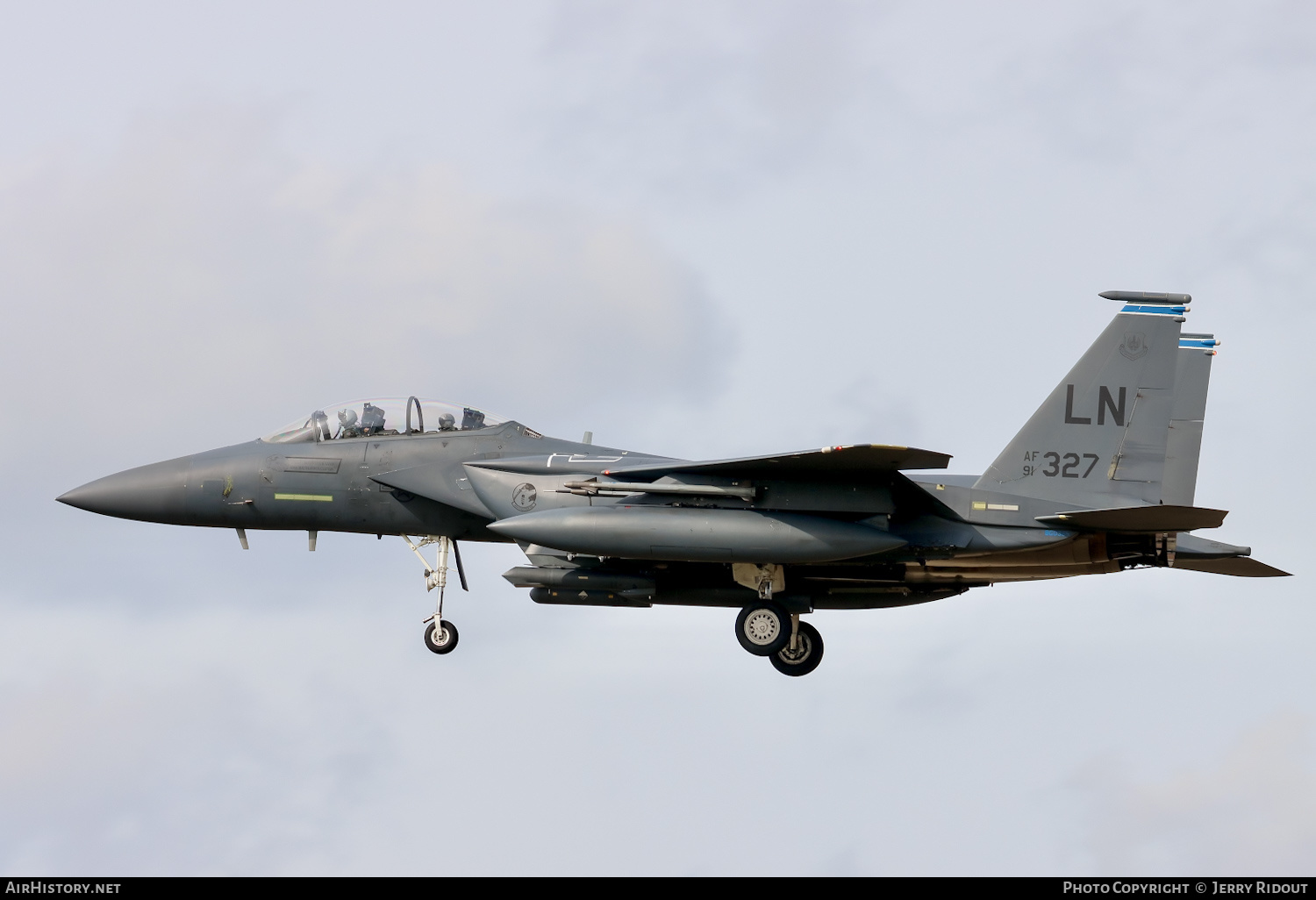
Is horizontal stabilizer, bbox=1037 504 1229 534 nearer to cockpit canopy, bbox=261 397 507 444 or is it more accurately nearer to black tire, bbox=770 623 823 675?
black tire, bbox=770 623 823 675

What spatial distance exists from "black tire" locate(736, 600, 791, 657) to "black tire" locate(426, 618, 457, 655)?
3.50 m

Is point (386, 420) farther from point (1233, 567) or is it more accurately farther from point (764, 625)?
point (1233, 567)

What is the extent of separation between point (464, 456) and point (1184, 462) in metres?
8.93

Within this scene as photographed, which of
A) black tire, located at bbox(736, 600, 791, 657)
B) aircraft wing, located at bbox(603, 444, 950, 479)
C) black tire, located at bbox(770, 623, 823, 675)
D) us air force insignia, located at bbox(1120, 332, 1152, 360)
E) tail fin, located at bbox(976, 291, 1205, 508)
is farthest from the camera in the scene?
black tire, located at bbox(770, 623, 823, 675)

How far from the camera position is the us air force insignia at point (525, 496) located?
1883cm

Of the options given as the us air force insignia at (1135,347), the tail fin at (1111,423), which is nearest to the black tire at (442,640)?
the tail fin at (1111,423)

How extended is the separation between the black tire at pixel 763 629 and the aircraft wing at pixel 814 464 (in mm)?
1978

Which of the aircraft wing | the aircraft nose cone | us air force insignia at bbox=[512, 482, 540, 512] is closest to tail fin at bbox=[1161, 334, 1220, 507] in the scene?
the aircraft wing

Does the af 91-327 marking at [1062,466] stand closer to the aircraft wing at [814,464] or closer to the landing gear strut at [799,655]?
the aircraft wing at [814,464]

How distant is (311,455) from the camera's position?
65.4ft

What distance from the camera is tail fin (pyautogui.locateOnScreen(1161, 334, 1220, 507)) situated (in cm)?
1984
